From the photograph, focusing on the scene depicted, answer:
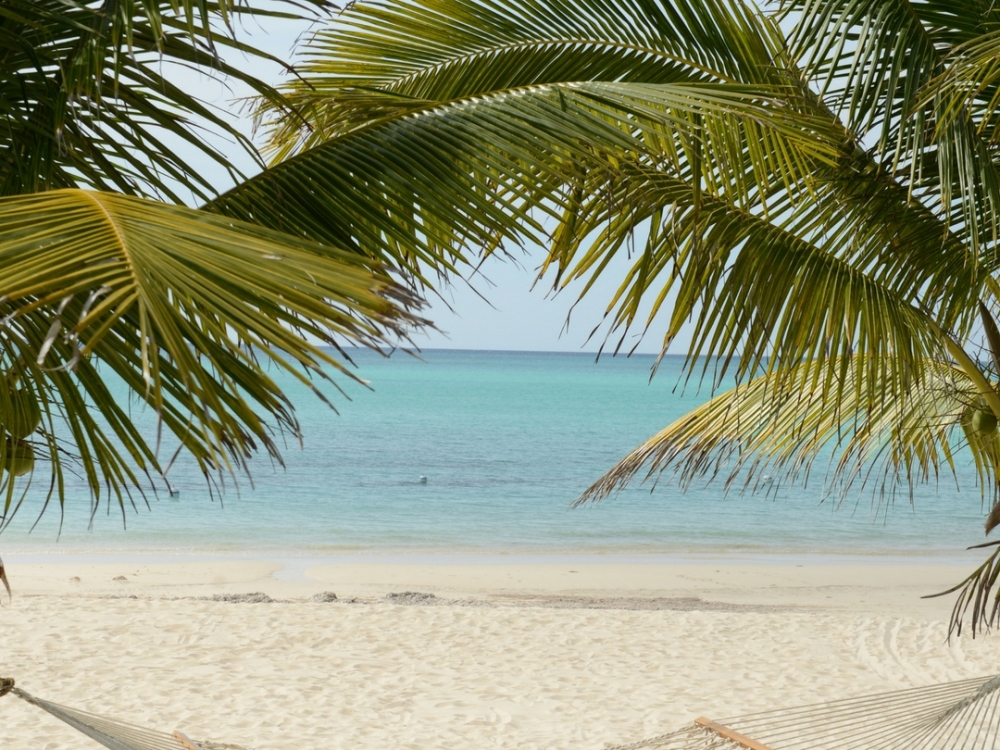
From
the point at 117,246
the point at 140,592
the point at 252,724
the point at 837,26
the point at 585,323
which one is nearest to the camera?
the point at 117,246

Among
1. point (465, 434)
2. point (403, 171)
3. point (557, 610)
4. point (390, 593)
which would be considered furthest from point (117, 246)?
point (465, 434)

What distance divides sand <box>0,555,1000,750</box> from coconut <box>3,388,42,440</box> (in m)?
2.70

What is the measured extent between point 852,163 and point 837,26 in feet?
1.41

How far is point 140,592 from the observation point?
7.47 m

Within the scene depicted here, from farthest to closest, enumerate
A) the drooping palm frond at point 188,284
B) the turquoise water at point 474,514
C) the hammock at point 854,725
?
the turquoise water at point 474,514, the hammock at point 854,725, the drooping palm frond at point 188,284

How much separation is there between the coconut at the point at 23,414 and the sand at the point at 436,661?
2701 millimetres

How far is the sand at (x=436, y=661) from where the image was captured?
4.04 m

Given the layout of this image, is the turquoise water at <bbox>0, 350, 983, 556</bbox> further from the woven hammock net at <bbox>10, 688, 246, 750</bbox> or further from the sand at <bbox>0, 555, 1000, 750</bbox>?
the woven hammock net at <bbox>10, 688, 246, 750</bbox>

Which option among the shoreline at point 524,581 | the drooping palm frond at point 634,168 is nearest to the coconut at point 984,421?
the drooping palm frond at point 634,168

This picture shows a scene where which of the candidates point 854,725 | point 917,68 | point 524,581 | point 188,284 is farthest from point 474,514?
point 188,284

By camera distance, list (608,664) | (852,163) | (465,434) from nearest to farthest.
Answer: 1. (852,163)
2. (608,664)
3. (465,434)

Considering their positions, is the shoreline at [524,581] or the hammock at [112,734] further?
the shoreline at [524,581]

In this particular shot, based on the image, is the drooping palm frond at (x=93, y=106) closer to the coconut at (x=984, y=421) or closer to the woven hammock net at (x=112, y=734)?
the woven hammock net at (x=112, y=734)

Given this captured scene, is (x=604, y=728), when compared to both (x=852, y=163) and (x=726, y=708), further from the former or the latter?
(x=852, y=163)
